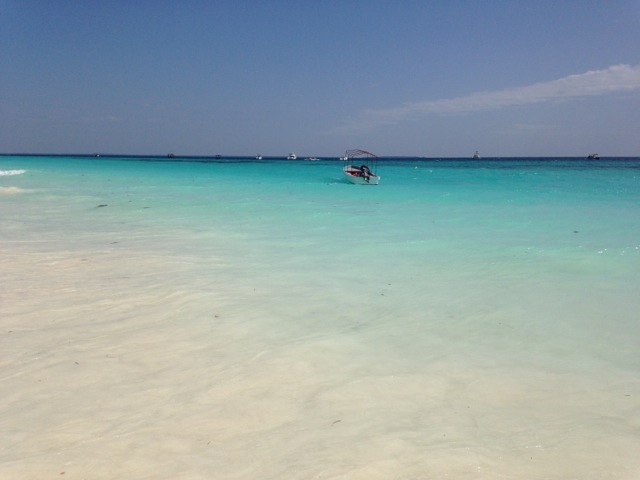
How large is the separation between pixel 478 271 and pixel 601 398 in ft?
11.8

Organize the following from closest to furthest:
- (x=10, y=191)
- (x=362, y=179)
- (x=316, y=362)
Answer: (x=316, y=362), (x=10, y=191), (x=362, y=179)

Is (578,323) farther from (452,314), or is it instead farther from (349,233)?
(349,233)

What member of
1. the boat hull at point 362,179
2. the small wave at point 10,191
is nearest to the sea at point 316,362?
the small wave at point 10,191

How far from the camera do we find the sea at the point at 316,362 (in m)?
2.47

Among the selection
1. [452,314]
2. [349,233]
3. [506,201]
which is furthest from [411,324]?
[506,201]

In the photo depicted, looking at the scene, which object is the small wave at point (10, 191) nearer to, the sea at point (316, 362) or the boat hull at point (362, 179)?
the sea at point (316, 362)

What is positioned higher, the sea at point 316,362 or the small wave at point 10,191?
the small wave at point 10,191

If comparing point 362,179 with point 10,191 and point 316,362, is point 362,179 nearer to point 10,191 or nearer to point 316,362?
point 10,191

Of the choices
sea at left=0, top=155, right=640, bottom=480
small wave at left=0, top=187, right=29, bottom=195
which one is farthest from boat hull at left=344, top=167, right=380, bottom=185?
sea at left=0, top=155, right=640, bottom=480

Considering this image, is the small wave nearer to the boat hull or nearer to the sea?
the sea

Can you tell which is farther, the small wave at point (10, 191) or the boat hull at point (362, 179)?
the boat hull at point (362, 179)

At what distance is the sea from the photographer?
2473mm

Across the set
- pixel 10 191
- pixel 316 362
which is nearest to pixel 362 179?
pixel 10 191

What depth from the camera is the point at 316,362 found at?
141 inches
